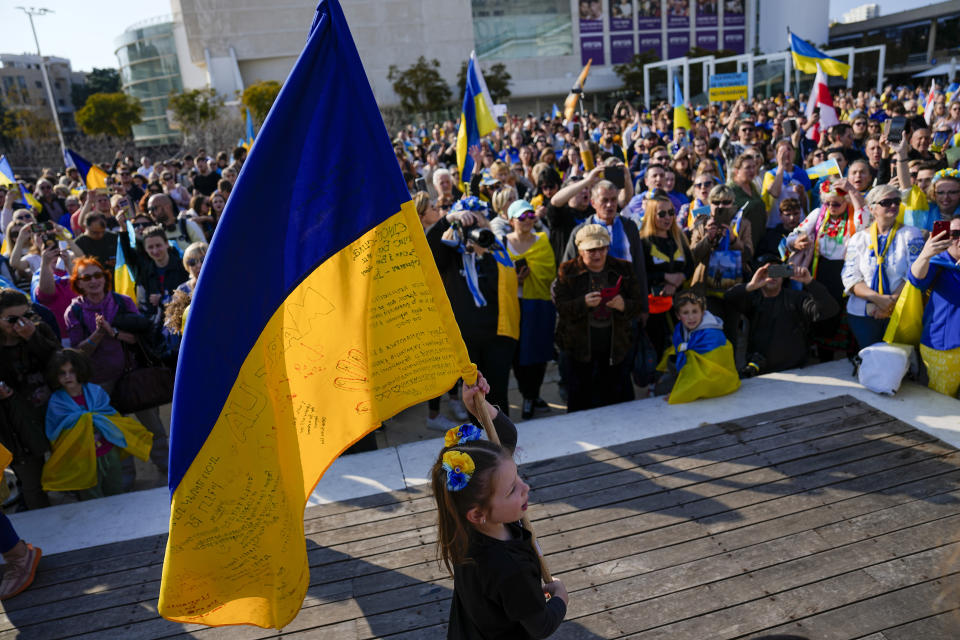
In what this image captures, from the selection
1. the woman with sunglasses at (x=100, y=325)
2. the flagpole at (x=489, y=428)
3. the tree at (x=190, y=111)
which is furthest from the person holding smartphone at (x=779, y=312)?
the tree at (x=190, y=111)

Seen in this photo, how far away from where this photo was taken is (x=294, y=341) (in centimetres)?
228

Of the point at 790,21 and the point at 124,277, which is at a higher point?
the point at 790,21

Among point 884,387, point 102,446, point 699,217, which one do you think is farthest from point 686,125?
point 102,446

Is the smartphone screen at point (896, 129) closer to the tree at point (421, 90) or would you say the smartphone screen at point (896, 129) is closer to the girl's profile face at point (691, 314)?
the girl's profile face at point (691, 314)

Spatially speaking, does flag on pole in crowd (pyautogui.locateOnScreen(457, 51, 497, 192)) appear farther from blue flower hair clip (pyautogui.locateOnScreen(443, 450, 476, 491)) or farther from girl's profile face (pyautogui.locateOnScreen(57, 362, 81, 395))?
blue flower hair clip (pyautogui.locateOnScreen(443, 450, 476, 491))

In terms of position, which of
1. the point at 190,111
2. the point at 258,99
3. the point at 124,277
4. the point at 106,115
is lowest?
the point at 124,277

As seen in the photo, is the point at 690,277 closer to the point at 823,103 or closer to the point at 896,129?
the point at 896,129

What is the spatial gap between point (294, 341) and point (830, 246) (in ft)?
16.0

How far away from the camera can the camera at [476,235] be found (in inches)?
181

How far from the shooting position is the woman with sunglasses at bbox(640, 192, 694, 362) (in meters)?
5.36

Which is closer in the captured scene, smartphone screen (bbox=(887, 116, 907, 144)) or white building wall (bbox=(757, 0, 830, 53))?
smartphone screen (bbox=(887, 116, 907, 144))

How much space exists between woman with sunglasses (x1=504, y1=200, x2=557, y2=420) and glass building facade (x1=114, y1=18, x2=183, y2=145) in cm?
6391

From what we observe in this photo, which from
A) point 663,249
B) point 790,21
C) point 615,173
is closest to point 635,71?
point 790,21

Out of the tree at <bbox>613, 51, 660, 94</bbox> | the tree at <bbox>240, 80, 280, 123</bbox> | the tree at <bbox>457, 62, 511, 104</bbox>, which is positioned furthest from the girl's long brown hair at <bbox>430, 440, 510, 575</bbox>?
the tree at <bbox>613, 51, 660, 94</bbox>
